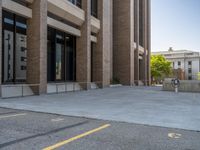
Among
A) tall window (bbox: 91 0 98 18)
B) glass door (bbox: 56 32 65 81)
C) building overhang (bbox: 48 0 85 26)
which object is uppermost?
tall window (bbox: 91 0 98 18)

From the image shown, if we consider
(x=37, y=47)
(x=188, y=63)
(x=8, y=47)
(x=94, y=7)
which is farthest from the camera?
(x=188, y=63)

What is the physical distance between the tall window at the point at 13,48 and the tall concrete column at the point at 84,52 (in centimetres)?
745

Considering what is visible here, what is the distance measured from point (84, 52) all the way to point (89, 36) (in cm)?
199

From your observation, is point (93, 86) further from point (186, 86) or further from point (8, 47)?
point (8, 47)

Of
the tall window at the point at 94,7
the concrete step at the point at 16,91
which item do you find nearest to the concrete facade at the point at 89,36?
the tall window at the point at 94,7

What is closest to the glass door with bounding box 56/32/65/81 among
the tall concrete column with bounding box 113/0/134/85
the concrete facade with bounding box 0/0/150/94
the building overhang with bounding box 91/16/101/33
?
the concrete facade with bounding box 0/0/150/94

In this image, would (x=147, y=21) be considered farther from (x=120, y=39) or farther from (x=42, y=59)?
(x=42, y=59)

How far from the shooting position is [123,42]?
37312 mm

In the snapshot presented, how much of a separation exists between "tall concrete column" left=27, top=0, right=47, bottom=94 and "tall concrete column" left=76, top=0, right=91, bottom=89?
7.84 m

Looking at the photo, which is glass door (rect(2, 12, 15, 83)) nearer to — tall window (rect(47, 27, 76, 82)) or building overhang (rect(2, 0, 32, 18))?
building overhang (rect(2, 0, 32, 18))

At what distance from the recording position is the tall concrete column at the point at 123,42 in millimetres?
36844

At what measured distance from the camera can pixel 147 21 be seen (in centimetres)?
5322

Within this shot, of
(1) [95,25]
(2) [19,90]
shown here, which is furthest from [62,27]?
(2) [19,90]

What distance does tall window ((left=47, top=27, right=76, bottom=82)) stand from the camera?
2261 cm
